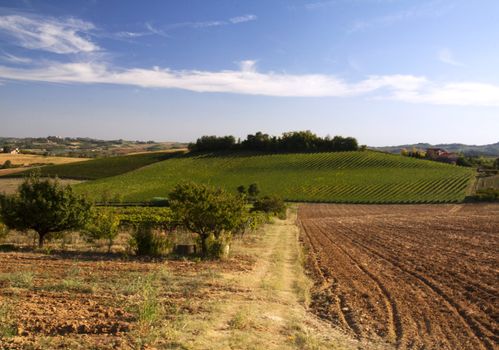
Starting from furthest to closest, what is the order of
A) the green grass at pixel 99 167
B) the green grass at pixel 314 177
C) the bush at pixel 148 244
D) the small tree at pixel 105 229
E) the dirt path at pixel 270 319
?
1. the green grass at pixel 99 167
2. the green grass at pixel 314 177
3. the small tree at pixel 105 229
4. the bush at pixel 148 244
5. the dirt path at pixel 270 319

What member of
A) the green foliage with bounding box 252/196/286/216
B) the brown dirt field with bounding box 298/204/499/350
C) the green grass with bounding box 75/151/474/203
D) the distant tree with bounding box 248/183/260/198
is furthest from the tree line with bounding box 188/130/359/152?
the brown dirt field with bounding box 298/204/499/350

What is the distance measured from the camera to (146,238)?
23.7 m

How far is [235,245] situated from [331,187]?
58.2 m

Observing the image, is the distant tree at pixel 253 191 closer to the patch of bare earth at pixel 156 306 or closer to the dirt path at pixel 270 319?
the patch of bare earth at pixel 156 306

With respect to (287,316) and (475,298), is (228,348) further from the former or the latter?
(475,298)

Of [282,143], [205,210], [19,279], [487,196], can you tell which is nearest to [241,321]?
[19,279]

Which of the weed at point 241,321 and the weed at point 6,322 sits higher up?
the weed at point 6,322

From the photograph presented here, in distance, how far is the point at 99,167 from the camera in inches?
4732

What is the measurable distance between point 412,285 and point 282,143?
356 feet

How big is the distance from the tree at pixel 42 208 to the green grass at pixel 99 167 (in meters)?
85.3

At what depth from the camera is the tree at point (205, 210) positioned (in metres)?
24.7

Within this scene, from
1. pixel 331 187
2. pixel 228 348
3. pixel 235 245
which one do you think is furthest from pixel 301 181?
pixel 228 348

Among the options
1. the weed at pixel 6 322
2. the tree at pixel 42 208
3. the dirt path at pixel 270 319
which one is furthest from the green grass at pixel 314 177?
the weed at pixel 6 322

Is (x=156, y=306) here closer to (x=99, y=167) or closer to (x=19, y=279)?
(x=19, y=279)
